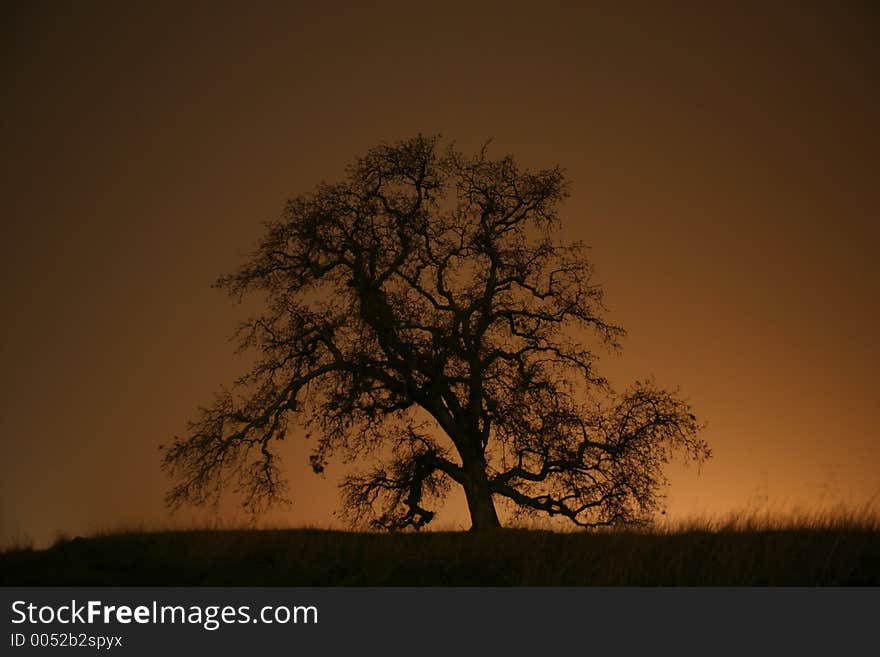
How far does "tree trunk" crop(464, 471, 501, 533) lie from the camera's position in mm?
22219

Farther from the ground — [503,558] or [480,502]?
[480,502]

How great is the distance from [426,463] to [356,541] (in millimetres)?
4691

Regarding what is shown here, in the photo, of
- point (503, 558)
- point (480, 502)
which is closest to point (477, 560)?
point (503, 558)

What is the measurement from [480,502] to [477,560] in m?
6.64

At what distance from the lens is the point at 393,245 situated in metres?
23.9

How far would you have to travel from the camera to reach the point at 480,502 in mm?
22453

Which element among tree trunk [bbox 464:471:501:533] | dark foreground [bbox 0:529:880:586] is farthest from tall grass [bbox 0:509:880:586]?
tree trunk [bbox 464:471:501:533]

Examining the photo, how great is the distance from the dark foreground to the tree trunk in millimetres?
3227

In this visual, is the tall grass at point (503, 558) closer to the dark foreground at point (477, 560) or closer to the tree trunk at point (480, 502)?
the dark foreground at point (477, 560)

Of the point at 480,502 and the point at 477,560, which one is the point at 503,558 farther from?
the point at 480,502

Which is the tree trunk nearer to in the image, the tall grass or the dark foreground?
the tall grass
